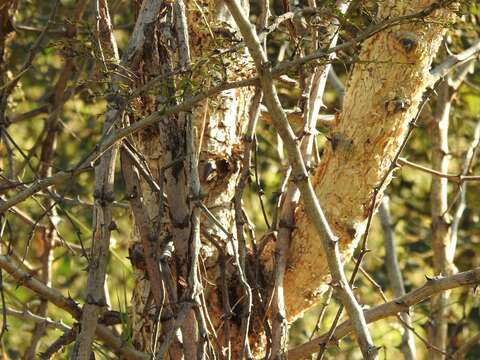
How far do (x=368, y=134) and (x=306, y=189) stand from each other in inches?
26.3

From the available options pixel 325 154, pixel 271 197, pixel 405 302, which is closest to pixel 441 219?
pixel 325 154

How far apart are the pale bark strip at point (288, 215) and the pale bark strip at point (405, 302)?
10 cm

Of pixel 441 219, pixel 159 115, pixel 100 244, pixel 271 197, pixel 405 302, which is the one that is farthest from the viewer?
pixel 271 197

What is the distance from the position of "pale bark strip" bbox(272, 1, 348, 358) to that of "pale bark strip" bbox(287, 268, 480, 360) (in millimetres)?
103

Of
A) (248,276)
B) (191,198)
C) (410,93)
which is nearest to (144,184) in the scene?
(248,276)

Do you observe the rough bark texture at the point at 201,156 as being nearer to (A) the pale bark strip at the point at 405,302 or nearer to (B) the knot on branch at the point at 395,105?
(A) the pale bark strip at the point at 405,302

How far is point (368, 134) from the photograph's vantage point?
2.30 meters

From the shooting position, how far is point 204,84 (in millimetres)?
1753

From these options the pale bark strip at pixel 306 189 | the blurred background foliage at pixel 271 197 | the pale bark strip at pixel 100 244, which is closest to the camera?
the pale bark strip at pixel 306 189

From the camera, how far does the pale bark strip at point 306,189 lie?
1545 mm

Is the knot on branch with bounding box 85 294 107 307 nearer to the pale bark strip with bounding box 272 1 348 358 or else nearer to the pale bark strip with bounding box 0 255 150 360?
the pale bark strip with bounding box 0 255 150 360

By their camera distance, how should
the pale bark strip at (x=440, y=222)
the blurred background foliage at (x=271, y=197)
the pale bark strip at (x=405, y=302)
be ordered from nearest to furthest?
the pale bark strip at (x=405, y=302), the pale bark strip at (x=440, y=222), the blurred background foliage at (x=271, y=197)

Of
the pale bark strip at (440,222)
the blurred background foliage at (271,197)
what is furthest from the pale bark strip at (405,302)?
the blurred background foliage at (271,197)

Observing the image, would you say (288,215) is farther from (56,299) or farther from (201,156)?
(56,299)
